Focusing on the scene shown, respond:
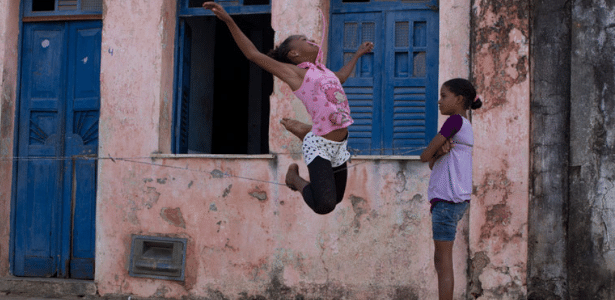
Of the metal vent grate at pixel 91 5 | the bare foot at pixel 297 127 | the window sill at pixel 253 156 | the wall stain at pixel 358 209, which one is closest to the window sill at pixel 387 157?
the window sill at pixel 253 156

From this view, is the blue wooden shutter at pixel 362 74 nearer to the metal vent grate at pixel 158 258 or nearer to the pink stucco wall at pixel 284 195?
the pink stucco wall at pixel 284 195

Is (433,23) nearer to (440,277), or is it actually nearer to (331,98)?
(331,98)

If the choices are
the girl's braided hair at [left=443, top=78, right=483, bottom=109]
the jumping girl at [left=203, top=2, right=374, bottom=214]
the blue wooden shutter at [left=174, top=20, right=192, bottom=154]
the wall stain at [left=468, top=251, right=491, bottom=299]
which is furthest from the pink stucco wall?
the jumping girl at [left=203, top=2, right=374, bottom=214]

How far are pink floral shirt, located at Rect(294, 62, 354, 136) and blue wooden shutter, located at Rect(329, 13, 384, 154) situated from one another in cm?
209

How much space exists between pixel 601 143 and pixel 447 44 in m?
1.64

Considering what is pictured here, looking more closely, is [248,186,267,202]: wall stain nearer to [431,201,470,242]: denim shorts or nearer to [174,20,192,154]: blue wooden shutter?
[174,20,192,154]: blue wooden shutter

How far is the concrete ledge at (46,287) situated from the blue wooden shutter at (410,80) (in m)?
3.41

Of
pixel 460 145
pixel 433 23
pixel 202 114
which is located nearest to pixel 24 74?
pixel 202 114

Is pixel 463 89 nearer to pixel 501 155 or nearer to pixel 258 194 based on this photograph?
pixel 501 155

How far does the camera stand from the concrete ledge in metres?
6.91

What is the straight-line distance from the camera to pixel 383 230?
6.29 m

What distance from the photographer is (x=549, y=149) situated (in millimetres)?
6191

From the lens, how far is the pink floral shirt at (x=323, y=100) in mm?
4461

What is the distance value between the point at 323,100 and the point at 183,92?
10.6 feet
